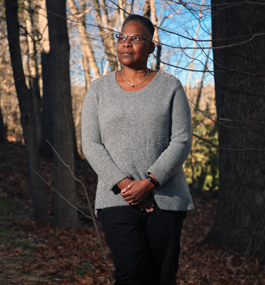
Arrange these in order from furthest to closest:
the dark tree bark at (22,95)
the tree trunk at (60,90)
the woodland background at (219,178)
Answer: the dark tree bark at (22,95) < the tree trunk at (60,90) < the woodland background at (219,178)

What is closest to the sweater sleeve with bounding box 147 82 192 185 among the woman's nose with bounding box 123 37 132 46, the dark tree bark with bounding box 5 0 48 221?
the woman's nose with bounding box 123 37 132 46

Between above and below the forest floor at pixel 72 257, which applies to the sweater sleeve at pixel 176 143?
above

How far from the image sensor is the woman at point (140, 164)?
220 cm

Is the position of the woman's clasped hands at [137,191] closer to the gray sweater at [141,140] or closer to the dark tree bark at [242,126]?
the gray sweater at [141,140]

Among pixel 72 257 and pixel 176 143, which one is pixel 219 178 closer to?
pixel 72 257

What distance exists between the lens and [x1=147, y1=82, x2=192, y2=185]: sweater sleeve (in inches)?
84.9

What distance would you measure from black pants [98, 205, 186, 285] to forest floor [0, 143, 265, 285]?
28cm

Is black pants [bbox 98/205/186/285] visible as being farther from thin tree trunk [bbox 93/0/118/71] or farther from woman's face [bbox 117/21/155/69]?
thin tree trunk [bbox 93/0/118/71]

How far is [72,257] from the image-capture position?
16.6 feet

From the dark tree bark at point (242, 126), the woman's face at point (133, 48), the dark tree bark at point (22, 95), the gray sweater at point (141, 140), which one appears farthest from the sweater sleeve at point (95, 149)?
the dark tree bark at point (22, 95)

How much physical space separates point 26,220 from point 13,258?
2.85 meters

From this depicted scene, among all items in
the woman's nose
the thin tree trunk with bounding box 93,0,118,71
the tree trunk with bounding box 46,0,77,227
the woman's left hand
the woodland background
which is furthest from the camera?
the thin tree trunk with bounding box 93,0,118,71

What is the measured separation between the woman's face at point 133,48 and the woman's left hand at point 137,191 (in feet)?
2.78

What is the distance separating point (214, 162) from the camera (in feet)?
34.3
